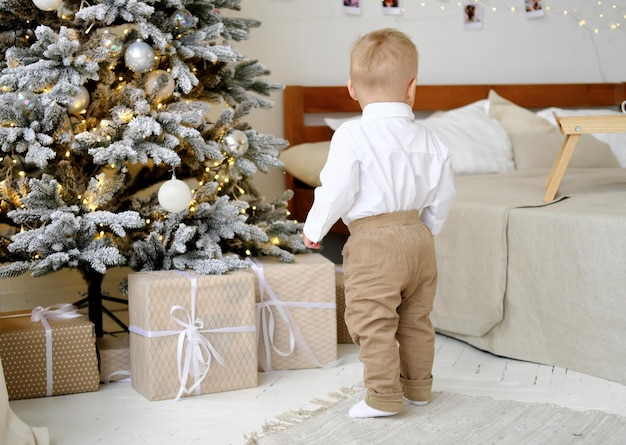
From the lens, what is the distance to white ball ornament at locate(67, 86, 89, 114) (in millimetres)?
2301

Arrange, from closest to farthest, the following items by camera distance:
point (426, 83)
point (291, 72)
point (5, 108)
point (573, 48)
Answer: point (5, 108)
point (291, 72)
point (426, 83)
point (573, 48)

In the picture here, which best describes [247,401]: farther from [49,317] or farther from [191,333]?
[49,317]

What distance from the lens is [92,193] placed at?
7.77 ft

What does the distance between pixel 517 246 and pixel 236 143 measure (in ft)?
3.04

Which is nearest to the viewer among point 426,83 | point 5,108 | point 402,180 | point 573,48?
point 402,180

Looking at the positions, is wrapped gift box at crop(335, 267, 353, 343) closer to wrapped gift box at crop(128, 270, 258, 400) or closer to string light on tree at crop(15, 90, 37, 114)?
wrapped gift box at crop(128, 270, 258, 400)

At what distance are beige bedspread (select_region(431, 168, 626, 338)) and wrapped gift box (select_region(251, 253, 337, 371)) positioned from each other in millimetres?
483

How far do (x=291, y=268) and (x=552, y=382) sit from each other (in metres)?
0.82

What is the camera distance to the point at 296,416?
208 cm

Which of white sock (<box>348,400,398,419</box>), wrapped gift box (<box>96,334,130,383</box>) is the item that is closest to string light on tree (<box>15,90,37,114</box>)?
wrapped gift box (<box>96,334,130,383</box>)

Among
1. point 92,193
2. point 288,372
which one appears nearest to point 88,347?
point 92,193

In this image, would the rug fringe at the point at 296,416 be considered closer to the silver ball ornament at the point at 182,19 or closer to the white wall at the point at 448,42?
the silver ball ornament at the point at 182,19

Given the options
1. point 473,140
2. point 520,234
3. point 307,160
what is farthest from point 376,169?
point 473,140

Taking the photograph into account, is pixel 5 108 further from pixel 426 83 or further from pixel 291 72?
pixel 426 83
